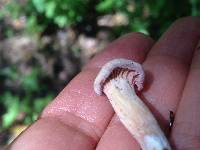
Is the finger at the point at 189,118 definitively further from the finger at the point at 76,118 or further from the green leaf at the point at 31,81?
the green leaf at the point at 31,81

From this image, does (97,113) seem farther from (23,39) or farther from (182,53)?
(23,39)

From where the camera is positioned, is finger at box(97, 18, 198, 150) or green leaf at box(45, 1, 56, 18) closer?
finger at box(97, 18, 198, 150)

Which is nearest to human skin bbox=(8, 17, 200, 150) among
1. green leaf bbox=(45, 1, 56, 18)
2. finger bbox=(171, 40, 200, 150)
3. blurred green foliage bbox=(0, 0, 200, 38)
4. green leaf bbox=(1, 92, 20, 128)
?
finger bbox=(171, 40, 200, 150)

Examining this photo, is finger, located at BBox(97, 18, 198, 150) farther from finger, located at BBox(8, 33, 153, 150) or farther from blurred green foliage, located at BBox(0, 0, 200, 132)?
blurred green foliage, located at BBox(0, 0, 200, 132)

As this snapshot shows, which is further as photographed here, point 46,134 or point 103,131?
point 103,131

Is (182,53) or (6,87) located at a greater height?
(182,53)

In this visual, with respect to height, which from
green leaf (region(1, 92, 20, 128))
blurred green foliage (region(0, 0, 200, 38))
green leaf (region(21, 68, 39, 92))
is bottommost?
green leaf (region(1, 92, 20, 128))

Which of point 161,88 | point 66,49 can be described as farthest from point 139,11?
point 161,88
